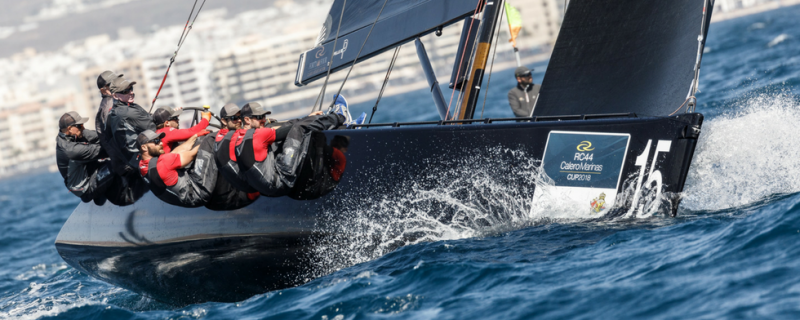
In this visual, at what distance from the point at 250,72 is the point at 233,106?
274ft

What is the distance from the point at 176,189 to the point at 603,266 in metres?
2.27

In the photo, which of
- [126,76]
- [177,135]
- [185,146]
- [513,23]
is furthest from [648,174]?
[126,76]

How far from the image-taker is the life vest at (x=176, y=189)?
4.17 m

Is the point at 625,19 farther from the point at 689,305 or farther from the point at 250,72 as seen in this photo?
the point at 250,72

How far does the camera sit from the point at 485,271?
A: 363 centimetres

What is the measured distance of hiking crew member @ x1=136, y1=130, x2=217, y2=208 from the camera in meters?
4.17

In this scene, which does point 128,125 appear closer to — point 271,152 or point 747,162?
point 271,152

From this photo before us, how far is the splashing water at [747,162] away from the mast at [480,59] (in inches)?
55.1

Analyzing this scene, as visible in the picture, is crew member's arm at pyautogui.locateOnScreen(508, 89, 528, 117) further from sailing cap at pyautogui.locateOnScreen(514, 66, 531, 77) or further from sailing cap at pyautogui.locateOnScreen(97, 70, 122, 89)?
sailing cap at pyautogui.locateOnScreen(97, 70, 122, 89)

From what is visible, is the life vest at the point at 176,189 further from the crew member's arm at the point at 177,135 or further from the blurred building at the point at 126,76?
the blurred building at the point at 126,76

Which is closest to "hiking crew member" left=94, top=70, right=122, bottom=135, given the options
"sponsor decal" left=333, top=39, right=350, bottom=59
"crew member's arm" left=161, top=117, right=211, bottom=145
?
"crew member's arm" left=161, top=117, right=211, bottom=145

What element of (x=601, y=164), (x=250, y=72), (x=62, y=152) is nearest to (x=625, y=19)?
(x=601, y=164)

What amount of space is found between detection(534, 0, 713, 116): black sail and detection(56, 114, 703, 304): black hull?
0.56 metres

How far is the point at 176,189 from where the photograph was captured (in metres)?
4.22
